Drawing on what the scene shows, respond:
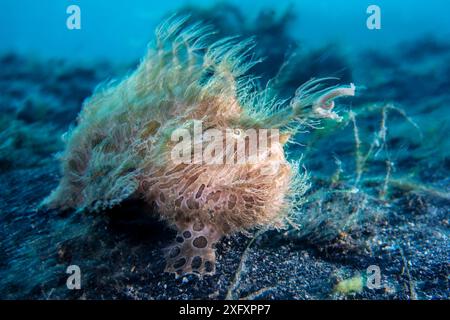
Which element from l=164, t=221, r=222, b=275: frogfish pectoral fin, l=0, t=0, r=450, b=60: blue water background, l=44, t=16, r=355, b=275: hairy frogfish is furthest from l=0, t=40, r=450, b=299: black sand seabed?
l=0, t=0, r=450, b=60: blue water background

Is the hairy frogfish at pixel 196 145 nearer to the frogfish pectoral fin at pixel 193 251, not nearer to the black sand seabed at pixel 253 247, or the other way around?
the frogfish pectoral fin at pixel 193 251

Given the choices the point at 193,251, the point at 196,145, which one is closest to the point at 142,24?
the point at 196,145

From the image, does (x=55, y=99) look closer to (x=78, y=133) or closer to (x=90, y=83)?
(x=90, y=83)

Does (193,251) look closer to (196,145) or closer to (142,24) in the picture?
(196,145)

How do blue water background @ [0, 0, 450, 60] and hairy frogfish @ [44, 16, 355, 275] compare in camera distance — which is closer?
hairy frogfish @ [44, 16, 355, 275]

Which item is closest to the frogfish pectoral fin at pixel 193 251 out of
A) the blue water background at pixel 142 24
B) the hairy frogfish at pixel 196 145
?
the hairy frogfish at pixel 196 145

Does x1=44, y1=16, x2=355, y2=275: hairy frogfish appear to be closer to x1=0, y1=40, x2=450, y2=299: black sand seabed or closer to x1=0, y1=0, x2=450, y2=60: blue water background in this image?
x1=0, y1=40, x2=450, y2=299: black sand seabed

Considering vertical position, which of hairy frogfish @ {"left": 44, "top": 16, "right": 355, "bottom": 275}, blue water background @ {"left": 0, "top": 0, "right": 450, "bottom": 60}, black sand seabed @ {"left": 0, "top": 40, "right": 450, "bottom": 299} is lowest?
black sand seabed @ {"left": 0, "top": 40, "right": 450, "bottom": 299}
